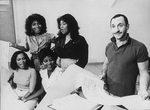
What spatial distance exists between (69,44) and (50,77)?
0.15 meters

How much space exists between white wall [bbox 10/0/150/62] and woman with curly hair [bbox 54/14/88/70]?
2 cm

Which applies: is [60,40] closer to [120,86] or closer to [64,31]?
[64,31]

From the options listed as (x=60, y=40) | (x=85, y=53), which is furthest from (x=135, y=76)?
(x=60, y=40)

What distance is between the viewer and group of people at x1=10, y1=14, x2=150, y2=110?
2.26 feet

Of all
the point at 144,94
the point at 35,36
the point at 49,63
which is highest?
the point at 35,36

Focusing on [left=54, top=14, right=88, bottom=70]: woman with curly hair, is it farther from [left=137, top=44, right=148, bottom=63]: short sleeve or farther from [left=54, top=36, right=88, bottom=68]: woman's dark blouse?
[left=137, top=44, right=148, bottom=63]: short sleeve

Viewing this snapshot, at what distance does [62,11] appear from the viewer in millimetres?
716

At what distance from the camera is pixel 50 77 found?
75 centimetres

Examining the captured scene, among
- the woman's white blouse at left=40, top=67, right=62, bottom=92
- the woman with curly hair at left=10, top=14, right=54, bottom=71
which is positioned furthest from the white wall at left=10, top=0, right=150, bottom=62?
the woman's white blouse at left=40, top=67, right=62, bottom=92

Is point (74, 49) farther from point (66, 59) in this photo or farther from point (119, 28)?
point (119, 28)

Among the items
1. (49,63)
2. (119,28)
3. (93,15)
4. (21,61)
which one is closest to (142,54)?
(119,28)

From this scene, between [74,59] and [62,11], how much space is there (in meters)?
0.18

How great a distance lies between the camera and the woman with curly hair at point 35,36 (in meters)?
0.72

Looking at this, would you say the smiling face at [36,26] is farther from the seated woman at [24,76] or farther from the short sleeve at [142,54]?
the short sleeve at [142,54]
